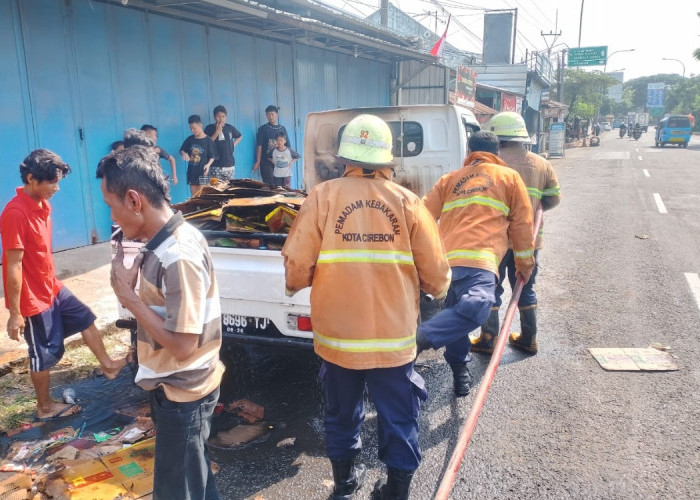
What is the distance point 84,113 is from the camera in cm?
744

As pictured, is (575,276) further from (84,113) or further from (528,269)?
(84,113)

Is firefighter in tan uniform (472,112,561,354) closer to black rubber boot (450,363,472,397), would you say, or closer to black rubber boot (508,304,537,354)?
black rubber boot (508,304,537,354)

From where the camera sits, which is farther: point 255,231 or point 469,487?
point 255,231

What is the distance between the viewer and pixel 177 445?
210 centimetres

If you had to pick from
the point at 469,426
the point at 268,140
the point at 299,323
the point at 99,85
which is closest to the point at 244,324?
the point at 299,323

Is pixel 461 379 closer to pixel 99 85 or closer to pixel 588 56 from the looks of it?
pixel 99 85

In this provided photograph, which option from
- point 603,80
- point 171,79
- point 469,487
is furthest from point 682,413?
point 603,80

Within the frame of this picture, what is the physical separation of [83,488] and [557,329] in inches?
162

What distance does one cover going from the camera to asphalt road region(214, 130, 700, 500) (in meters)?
3.00

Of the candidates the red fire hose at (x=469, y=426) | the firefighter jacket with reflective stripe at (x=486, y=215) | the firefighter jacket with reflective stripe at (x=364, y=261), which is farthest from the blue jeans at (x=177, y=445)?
the firefighter jacket with reflective stripe at (x=486, y=215)

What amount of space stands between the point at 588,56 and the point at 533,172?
4991 centimetres

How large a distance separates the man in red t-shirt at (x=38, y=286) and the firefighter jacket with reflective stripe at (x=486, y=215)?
2420 mm

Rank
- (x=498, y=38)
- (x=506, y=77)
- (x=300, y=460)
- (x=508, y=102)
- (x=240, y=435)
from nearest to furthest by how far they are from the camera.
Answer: (x=300, y=460), (x=240, y=435), (x=508, y=102), (x=506, y=77), (x=498, y=38)

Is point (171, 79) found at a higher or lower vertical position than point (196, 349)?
higher
